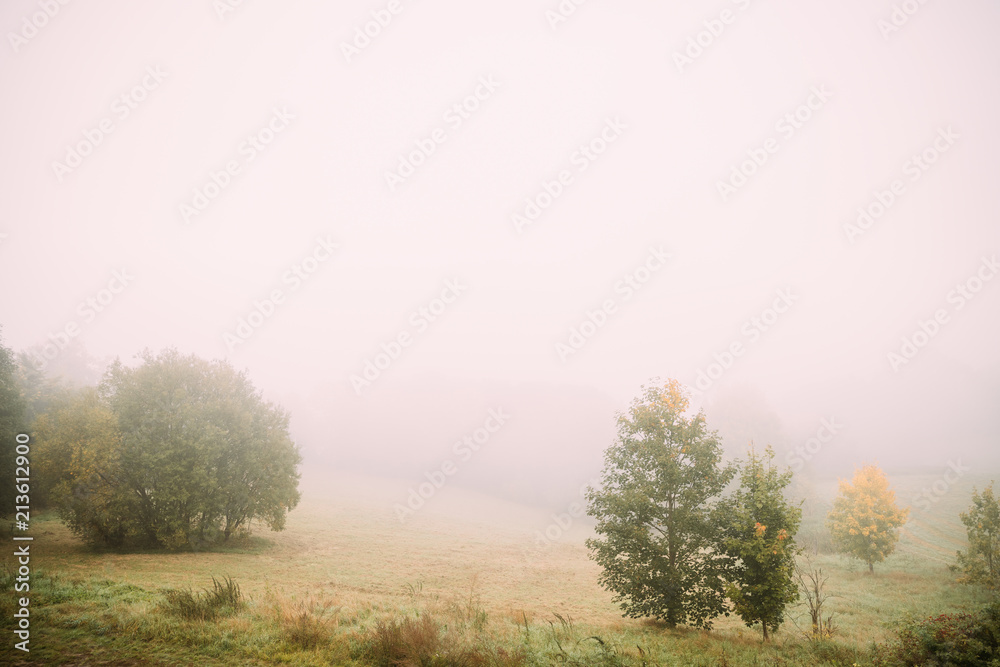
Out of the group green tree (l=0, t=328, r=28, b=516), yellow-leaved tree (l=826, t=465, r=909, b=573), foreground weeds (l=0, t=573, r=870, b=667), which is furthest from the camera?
yellow-leaved tree (l=826, t=465, r=909, b=573)

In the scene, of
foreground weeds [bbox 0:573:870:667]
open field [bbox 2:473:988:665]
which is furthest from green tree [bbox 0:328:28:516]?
foreground weeds [bbox 0:573:870:667]

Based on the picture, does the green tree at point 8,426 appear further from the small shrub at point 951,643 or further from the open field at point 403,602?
the small shrub at point 951,643

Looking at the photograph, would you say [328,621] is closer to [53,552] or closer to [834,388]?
[53,552]

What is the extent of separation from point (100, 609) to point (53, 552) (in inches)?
613

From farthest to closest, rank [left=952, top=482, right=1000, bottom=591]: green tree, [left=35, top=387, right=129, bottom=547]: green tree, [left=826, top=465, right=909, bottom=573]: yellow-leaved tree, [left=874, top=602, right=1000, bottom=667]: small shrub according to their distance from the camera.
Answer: [left=826, top=465, right=909, bottom=573]: yellow-leaved tree, [left=35, top=387, right=129, bottom=547]: green tree, [left=952, top=482, right=1000, bottom=591]: green tree, [left=874, top=602, right=1000, bottom=667]: small shrub

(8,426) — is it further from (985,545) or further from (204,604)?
(985,545)

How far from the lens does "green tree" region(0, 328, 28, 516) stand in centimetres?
2295

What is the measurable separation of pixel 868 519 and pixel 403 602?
30550mm

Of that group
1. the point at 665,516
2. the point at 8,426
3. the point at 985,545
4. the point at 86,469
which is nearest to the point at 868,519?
the point at 985,545

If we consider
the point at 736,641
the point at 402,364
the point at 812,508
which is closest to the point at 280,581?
the point at 736,641

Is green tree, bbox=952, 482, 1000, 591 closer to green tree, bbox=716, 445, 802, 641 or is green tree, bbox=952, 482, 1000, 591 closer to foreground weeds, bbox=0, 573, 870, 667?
foreground weeds, bbox=0, 573, 870, 667

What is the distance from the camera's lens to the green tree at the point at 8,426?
75.3 ft

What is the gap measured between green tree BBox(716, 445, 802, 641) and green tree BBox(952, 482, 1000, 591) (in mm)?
16267

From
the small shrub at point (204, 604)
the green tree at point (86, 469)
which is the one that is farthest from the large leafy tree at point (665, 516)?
the green tree at point (86, 469)
